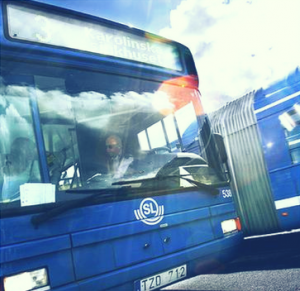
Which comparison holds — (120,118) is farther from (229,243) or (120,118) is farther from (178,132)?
(229,243)

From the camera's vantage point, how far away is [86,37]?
2.99 m

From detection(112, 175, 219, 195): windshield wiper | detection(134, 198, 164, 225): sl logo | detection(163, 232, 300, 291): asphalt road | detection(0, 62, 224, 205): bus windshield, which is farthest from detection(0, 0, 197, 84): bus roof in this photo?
detection(163, 232, 300, 291): asphalt road

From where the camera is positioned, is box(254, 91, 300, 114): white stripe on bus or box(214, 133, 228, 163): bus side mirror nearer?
box(214, 133, 228, 163): bus side mirror

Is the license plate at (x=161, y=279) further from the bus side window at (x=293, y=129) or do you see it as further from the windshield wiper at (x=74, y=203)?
the bus side window at (x=293, y=129)

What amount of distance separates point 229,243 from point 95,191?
160cm

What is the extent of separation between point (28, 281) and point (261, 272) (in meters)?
3.81

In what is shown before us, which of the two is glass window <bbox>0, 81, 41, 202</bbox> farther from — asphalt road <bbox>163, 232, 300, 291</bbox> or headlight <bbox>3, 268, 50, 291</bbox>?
asphalt road <bbox>163, 232, 300, 291</bbox>

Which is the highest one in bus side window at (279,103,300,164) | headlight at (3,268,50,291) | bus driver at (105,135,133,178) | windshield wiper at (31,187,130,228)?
bus side window at (279,103,300,164)

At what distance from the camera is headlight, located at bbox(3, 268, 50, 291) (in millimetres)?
2094

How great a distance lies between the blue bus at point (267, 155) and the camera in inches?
240

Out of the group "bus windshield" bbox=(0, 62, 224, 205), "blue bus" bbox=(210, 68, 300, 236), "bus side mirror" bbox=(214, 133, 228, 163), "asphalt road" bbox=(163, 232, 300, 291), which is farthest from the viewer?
"blue bus" bbox=(210, 68, 300, 236)

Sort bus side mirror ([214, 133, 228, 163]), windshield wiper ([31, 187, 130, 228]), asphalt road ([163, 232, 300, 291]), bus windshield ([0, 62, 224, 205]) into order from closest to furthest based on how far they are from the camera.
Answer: windshield wiper ([31, 187, 130, 228]), bus windshield ([0, 62, 224, 205]), bus side mirror ([214, 133, 228, 163]), asphalt road ([163, 232, 300, 291])

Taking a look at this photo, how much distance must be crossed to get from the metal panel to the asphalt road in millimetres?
506

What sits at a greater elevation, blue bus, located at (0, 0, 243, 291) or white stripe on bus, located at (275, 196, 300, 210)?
blue bus, located at (0, 0, 243, 291)
